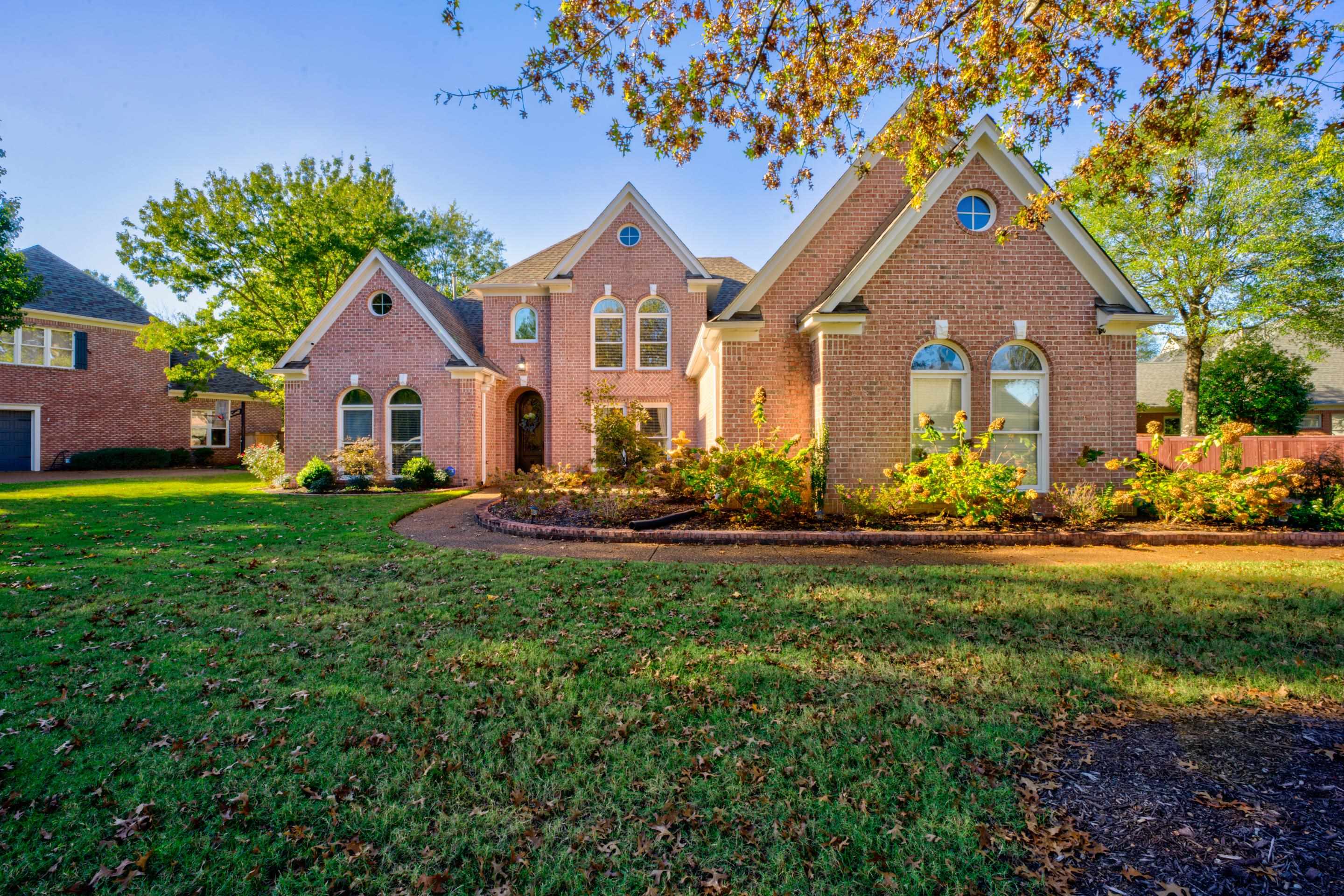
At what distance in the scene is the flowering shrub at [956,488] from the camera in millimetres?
8438

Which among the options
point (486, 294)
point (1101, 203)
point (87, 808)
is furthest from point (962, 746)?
point (486, 294)

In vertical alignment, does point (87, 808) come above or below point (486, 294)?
below

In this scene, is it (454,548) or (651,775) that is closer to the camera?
(651,775)

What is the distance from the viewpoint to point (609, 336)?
17266mm

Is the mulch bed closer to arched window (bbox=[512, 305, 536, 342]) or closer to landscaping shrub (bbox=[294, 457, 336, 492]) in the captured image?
landscaping shrub (bbox=[294, 457, 336, 492])

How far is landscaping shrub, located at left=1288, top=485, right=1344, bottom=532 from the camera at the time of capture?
8.24m

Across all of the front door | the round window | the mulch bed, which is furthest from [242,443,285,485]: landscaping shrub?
the mulch bed

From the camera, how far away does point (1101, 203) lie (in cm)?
585

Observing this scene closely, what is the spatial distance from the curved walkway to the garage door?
970 inches

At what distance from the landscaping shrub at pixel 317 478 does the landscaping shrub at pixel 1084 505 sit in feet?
54.1

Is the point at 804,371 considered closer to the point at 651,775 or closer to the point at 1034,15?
the point at 1034,15

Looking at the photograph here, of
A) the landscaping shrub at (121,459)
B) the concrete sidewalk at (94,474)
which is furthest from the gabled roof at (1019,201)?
the landscaping shrub at (121,459)

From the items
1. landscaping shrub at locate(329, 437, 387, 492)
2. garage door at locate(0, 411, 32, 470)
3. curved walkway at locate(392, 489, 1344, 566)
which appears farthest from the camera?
garage door at locate(0, 411, 32, 470)

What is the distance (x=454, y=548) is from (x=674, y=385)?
10358mm
